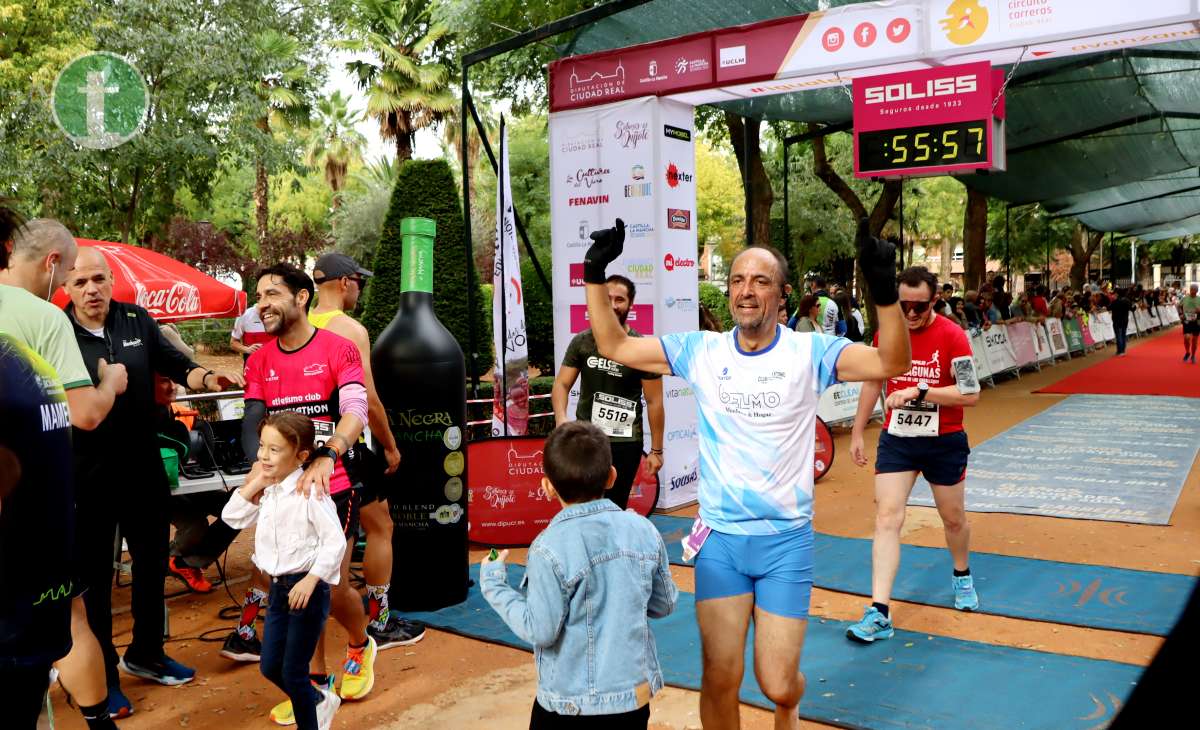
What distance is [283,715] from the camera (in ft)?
15.5

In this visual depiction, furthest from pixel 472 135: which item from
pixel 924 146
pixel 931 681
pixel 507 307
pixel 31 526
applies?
pixel 31 526

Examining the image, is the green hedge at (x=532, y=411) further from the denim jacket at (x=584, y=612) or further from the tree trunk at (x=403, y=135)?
the tree trunk at (x=403, y=135)

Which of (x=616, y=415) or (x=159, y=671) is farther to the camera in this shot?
(x=616, y=415)

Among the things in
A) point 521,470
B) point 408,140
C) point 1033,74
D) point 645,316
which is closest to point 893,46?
point 645,316

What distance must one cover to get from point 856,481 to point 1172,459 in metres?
3.64

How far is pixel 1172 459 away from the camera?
10977 mm

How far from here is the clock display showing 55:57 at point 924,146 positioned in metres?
9.98

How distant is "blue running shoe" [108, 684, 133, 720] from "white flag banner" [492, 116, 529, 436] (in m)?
3.42

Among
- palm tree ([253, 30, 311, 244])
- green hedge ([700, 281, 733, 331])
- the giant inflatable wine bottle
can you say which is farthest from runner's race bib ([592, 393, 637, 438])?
palm tree ([253, 30, 311, 244])

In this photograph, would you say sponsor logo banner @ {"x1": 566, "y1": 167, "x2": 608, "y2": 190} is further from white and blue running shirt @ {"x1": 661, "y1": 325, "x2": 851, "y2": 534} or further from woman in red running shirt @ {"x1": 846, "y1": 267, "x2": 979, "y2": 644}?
white and blue running shirt @ {"x1": 661, "y1": 325, "x2": 851, "y2": 534}

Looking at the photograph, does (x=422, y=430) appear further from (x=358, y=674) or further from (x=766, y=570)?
(x=766, y=570)

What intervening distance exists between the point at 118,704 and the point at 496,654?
1.88 m

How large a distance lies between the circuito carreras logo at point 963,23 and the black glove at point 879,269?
18.2 feet

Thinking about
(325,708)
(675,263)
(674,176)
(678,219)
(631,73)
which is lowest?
(325,708)
